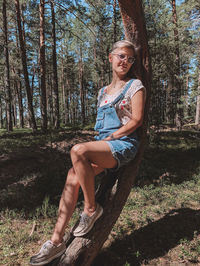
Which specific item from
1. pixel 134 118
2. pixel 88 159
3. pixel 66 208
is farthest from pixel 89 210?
pixel 134 118

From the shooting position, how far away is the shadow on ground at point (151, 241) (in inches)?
114

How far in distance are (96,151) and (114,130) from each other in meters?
0.43

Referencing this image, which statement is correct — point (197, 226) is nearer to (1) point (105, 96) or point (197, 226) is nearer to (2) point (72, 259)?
(2) point (72, 259)

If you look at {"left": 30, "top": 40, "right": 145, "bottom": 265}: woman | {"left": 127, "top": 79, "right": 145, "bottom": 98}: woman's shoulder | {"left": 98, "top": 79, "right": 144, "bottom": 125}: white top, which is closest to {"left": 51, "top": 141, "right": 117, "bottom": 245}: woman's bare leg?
{"left": 30, "top": 40, "right": 145, "bottom": 265}: woman

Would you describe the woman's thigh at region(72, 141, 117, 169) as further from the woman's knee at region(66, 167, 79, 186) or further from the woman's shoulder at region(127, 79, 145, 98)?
the woman's shoulder at region(127, 79, 145, 98)

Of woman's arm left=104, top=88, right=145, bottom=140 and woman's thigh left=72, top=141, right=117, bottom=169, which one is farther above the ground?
woman's arm left=104, top=88, right=145, bottom=140

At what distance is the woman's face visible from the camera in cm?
240

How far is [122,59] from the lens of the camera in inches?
95.0

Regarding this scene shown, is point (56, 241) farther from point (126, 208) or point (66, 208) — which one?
point (126, 208)

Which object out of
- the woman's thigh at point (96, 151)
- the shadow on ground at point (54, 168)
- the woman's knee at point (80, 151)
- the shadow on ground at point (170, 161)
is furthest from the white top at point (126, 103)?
the shadow on ground at point (170, 161)

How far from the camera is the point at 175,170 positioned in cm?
780

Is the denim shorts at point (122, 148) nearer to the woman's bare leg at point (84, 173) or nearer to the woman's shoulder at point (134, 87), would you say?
the woman's bare leg at point (84, 173)

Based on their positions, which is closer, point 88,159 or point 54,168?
point 88,159

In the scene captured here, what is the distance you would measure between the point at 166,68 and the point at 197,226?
1067cm
